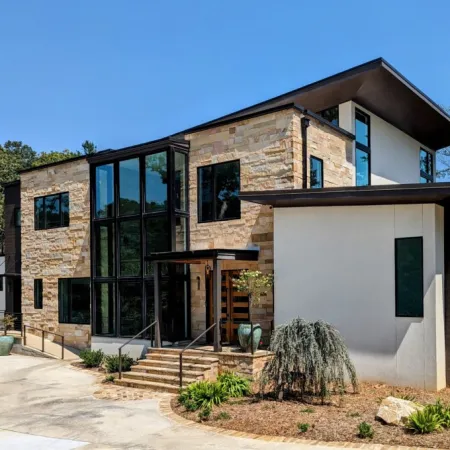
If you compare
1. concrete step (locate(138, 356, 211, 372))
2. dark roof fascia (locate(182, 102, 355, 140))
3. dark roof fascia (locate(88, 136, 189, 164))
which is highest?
dark roof fascia (locate(182, 102, 355, 140))

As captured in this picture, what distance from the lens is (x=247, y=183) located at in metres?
15.4

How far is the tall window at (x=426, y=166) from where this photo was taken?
74.6 feet

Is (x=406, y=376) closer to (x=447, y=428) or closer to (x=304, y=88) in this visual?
(x=447, y=428)

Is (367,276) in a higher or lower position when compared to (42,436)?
higher

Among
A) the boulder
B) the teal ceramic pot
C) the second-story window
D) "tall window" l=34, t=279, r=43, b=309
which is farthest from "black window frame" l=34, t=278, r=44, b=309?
the boulder

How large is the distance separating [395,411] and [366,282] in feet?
13.9

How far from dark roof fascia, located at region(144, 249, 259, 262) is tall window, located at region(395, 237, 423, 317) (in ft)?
13.2

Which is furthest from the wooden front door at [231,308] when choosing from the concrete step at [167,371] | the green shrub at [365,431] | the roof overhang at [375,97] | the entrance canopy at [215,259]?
the green shrub at [365,431]

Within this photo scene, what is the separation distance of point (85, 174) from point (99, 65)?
18.3 feet

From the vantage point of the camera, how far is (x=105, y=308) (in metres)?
18.2

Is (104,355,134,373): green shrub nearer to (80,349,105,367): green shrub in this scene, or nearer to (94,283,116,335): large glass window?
(80,349,105,367): green shrub

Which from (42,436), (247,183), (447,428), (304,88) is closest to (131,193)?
(247,183)

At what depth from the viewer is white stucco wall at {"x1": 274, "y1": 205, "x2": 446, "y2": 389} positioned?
11.8 m

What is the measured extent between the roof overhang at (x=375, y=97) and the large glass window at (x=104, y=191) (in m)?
3.38
